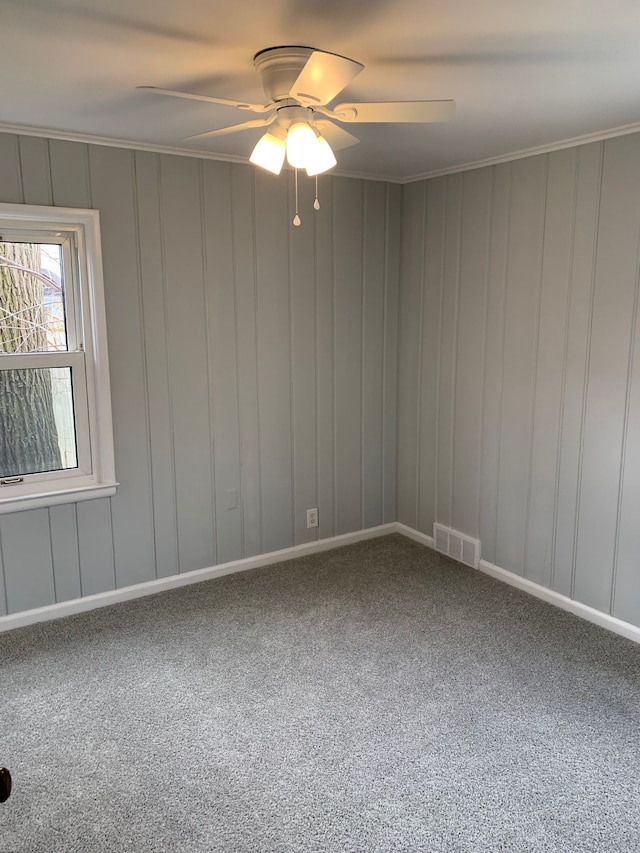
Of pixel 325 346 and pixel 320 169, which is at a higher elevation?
pixel 320 169

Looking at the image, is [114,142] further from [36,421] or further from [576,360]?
[576,360]

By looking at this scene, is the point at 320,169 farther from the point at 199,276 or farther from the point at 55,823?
the point at 55,823

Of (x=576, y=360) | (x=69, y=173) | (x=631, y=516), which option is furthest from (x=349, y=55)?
(x=631, y=516)

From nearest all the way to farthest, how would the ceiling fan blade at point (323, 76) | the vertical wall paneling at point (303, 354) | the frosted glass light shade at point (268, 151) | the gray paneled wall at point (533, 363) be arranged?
the ceiling fan blade at point (323, 76)
the frosted glass light shade at point (268, 151)
the gray paneled wall at point (533, 363)
the vertical wall paneling at point (303, 354)

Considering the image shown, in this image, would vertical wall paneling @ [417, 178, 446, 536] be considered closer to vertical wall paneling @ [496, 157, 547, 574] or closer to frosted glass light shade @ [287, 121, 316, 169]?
vertical wall paneling @ [496, 157, 547, 574]

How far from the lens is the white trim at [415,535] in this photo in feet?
13.5

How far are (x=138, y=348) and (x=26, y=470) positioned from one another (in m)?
0.81

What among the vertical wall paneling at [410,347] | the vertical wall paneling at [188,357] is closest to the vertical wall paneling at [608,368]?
the vertical wall paneling at [410,347]

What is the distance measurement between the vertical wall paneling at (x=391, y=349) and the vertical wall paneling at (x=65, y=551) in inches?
78.0

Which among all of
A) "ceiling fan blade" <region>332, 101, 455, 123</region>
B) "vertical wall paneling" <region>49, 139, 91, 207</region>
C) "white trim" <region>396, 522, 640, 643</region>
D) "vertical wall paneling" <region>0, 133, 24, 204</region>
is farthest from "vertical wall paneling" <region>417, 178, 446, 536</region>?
"vertical wall paneling" <region>0, 133, 24, 204</region>

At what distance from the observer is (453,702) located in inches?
99.5

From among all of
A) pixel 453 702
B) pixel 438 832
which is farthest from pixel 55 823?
pixel 453 702

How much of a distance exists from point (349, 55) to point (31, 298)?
1899 mm

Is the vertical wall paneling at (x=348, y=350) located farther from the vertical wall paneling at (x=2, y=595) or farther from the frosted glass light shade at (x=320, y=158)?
the vertical wall paneling at (x=2, y=595)
